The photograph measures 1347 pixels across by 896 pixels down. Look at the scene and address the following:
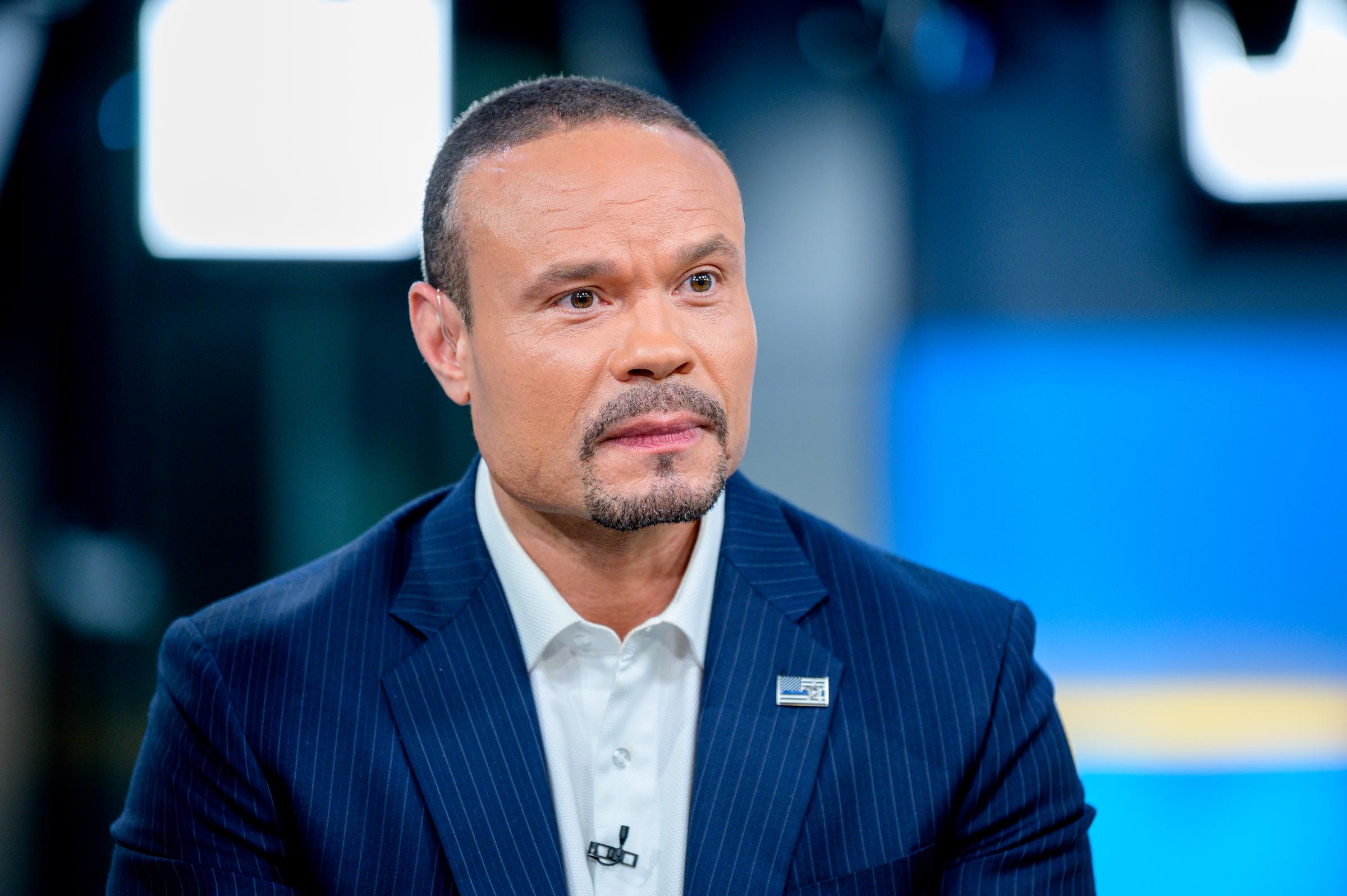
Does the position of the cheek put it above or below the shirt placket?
above

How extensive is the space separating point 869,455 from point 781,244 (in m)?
0.66

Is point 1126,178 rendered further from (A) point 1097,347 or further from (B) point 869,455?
(B) point 869,455

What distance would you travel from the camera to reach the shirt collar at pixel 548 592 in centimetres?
184

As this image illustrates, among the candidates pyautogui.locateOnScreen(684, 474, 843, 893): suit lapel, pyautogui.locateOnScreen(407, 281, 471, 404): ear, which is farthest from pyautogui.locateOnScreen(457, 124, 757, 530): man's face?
pyautogui.locateOnScreen(684, 474, 843, 893): suit lapel

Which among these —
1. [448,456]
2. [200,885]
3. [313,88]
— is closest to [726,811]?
[200,885]

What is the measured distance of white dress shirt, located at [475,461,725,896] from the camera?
68.2 inches

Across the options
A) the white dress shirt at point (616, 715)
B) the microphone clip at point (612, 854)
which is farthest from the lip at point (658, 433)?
the microphone clip at point (612, 854)

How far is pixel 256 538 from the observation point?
3438 millimetres

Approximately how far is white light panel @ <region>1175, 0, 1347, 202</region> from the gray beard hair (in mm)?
2451

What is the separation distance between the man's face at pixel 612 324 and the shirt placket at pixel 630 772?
0.27m

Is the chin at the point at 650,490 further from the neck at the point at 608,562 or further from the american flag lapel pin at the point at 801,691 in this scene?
the american flag lapel pin at the point at 801,691

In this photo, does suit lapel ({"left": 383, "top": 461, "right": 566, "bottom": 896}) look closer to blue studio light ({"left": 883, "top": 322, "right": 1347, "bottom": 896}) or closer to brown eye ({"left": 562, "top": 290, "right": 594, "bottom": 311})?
brown eye ({"left": 562, "top": 290, "right": 594, "bottom": 311})

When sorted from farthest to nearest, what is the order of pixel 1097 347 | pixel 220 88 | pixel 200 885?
pixel 1097 347
pixel 220 88
pixel 200 885

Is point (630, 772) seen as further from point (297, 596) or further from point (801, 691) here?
point (297, 596)
